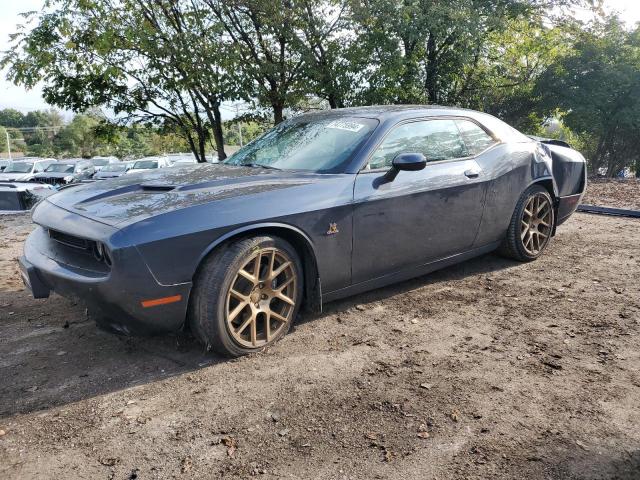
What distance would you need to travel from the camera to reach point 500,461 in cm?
203

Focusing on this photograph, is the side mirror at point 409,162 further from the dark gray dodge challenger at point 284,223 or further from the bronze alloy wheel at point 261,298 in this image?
the bronze alloy wheel at point 261,298

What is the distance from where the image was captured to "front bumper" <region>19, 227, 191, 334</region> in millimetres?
2541

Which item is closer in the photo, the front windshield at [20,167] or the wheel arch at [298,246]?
the wheel arch at [298,246]

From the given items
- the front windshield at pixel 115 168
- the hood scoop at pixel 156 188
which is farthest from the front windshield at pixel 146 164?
the hood scoop at pixel 156 188

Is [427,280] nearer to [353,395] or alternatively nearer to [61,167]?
[353,395]

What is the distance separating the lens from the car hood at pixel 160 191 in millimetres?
2771

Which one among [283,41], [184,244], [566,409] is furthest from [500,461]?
[283,41]

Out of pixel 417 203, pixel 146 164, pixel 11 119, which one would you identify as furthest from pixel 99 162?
pixel 11 119

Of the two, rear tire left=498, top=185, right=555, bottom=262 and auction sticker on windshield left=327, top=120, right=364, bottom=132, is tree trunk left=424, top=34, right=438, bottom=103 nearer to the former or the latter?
rear tire left=498, top=185, right=555, bottom=262

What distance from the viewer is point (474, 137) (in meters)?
4.29

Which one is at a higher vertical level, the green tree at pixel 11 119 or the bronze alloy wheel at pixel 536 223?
the green tree at pixel 11 119

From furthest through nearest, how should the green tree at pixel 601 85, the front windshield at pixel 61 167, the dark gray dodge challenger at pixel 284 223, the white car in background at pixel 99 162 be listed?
1. the white car in background at pixel 99 162
2. the front windshield at pixel 61 167
3. the green tree at pixel 601 85
4. the dark gray dodge challenger at pixel 284 223

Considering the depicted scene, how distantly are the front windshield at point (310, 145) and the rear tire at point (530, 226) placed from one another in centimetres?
178

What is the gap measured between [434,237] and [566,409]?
169 cm
